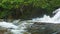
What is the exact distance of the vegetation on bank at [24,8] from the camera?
692 inches

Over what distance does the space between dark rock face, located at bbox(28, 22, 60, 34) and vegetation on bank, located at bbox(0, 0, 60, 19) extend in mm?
4122

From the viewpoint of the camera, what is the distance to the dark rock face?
1199 centimetres

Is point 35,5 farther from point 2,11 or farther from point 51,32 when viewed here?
point 51,32

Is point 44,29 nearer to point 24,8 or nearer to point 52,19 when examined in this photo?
point 52,19

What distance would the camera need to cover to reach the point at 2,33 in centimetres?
1156

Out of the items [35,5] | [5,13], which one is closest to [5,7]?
[5,13]

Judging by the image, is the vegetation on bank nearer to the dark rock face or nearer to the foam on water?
the foam on water

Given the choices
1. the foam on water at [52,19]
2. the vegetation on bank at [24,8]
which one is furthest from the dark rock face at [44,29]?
the vegetation on bank at [24,8]

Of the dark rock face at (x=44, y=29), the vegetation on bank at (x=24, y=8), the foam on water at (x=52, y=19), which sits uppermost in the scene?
the vegetation on bank at (x=24, y=8)

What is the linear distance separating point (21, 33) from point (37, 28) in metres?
1.39

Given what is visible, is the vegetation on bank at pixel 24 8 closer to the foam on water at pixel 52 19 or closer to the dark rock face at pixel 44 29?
the foam on water at pixel 52 19

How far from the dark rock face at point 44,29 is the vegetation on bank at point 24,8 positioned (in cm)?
412

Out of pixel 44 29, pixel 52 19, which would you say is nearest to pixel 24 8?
pixel 52 19

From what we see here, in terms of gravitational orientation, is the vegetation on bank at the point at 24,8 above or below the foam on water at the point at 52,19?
above
